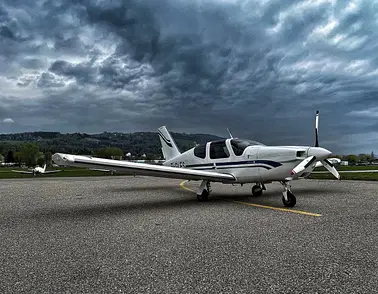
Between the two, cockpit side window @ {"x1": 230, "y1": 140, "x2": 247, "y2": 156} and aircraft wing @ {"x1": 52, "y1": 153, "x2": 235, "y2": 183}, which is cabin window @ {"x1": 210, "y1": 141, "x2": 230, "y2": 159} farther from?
aircraft wing @ {"x1": 52, "y1": 153, "x2": 235, "y2": 183}

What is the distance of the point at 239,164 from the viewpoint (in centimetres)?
952

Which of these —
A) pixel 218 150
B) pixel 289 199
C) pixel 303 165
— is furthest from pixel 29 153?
pixel 303 165

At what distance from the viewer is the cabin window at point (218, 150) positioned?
33.1 ft

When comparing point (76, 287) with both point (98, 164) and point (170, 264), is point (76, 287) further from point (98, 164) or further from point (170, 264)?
point (98, 164)

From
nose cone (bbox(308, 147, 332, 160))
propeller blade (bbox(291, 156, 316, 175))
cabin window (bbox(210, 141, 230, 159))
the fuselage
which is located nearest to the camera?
propeller blade (bbox(291, 156, 316, 175))

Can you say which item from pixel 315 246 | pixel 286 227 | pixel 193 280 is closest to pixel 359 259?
pixel 315 246

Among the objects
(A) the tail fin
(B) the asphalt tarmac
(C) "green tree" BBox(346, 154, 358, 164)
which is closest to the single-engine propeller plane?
(B) the asphalt tarmac

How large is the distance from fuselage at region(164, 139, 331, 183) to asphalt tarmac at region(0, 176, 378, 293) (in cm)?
171

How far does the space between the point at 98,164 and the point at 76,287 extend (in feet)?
15.6

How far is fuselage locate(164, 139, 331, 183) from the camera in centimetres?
834

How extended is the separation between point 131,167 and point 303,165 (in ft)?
16.5

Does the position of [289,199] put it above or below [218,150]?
below

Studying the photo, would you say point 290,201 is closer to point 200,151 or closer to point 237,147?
point 237,147

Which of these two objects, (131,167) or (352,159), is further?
(352,159)
